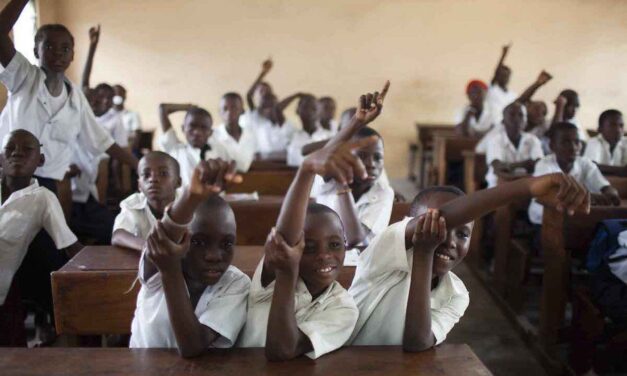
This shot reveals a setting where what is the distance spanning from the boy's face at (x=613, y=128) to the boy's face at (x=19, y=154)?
3.71 metres

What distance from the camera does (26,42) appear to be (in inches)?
254

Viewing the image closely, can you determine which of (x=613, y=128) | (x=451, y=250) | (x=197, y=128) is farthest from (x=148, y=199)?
(x=613, y=128)

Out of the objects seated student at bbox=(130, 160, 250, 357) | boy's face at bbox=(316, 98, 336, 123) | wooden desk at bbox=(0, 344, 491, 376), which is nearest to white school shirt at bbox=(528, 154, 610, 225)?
wooden desk at bbox=(0, 344, 491, 376)

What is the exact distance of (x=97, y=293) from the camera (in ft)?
6.63

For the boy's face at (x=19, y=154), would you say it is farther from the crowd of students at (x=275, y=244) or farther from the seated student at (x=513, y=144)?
the seated student at (x=513, y=144)

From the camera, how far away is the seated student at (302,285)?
1.20m

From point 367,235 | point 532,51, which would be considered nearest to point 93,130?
point 367,235

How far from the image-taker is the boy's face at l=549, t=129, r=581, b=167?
3.43m

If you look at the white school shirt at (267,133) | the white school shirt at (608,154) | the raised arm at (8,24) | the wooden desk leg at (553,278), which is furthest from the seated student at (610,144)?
the raised arm at (8,24)

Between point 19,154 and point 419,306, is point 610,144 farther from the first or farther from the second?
point 19,154

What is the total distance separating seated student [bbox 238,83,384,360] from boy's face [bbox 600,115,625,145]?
343cm

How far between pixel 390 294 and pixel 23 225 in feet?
5.26

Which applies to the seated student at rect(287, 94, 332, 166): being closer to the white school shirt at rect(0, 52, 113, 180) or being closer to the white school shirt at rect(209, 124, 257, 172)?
the white school shirt at rect(209, 124, 257, 172)

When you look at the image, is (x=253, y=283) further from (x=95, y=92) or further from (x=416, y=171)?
(x=416, y=171)
